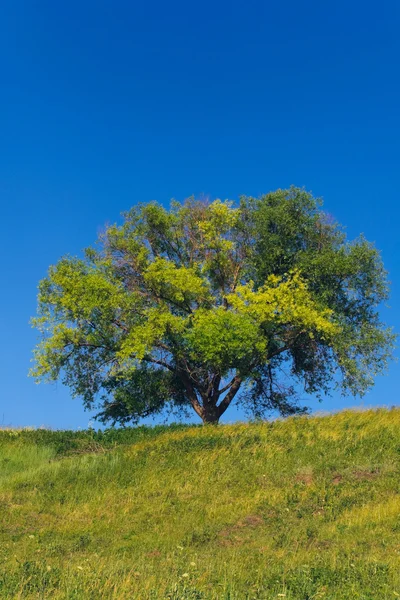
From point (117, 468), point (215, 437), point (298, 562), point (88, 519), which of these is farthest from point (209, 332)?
point (298, 562)

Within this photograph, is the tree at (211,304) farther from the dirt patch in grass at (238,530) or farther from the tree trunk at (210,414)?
the dirt patch in grass at (238,530)

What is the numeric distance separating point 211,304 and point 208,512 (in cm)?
1787

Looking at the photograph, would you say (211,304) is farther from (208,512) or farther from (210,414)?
(208,512)

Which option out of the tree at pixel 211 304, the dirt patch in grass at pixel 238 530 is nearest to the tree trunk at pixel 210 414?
the tree at pixel 211 304

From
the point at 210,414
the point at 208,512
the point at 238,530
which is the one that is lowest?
the point at 238,530

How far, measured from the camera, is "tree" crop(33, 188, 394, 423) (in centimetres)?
3138

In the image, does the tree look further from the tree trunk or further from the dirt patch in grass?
the dirt patch in grass

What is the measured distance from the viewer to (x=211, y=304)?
34438mm

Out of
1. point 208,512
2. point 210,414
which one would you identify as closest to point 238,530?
point 208,512

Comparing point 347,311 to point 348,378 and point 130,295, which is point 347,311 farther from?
point 130,295

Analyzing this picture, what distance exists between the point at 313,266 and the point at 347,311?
373 cm

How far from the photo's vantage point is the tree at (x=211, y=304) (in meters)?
Result: 31.4

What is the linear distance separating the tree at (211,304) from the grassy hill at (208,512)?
17.6 feet

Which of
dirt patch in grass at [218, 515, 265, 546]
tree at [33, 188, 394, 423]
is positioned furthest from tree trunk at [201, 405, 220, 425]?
dirt patch in grass at [218, 515, 265, 546]
